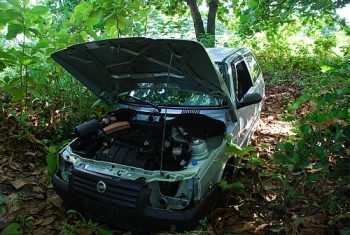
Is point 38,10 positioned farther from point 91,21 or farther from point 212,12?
point 212,12

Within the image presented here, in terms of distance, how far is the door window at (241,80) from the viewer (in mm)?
4617

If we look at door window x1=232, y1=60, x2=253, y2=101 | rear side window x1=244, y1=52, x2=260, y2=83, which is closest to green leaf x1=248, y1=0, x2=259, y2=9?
door window x1=232, y1=60, x2=253, y2=101

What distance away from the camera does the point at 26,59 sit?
4.75 meters

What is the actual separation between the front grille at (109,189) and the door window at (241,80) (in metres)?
2.13

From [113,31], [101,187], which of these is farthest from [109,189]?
[113,31]

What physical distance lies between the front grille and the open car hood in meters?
1.37

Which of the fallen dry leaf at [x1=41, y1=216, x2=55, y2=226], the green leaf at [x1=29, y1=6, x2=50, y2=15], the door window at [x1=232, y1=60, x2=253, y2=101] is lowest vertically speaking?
the fallen dry leaf at [x1=41, y1=216, x2=55, y2=226]

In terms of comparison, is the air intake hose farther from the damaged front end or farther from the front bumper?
the front bumper

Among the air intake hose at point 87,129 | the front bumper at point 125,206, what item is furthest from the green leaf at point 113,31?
the front bumper at point 125,206

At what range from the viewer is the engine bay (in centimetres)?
339

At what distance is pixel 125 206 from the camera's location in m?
2.99

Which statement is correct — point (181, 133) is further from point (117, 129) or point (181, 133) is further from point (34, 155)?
point (34, 155)

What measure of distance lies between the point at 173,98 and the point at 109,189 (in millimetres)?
1623

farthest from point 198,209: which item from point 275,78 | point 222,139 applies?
point 275,78
